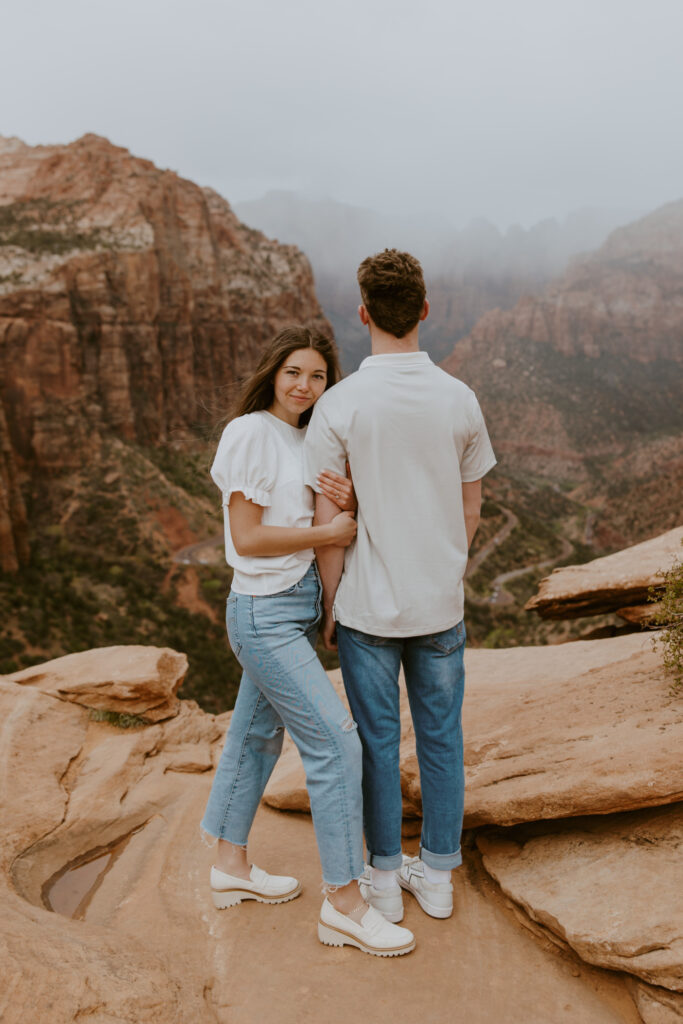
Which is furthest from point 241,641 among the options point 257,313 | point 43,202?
point 257,313

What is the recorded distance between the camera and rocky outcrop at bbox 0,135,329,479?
40156 millimetres

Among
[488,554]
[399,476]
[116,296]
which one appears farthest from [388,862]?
[116,296]

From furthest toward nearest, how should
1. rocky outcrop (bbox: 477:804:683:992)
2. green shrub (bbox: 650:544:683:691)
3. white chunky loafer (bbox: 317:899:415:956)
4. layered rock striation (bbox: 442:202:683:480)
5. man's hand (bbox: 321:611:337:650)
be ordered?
layered rock striation (bbox: 442:202:683:480) → green shrub (bbox: 650:544:683:691) → man's hand (bbox: 321:611:337:650) → white chunky loafer (bbox: 317:899:415:956) → rocky outcrop (bbox: 477:804:683:992)

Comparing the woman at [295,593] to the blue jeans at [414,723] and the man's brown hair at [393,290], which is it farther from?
the man's brown hair at [393,290]

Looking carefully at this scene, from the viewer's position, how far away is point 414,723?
324 centimetres

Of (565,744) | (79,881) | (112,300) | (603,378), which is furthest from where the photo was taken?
(603,378)

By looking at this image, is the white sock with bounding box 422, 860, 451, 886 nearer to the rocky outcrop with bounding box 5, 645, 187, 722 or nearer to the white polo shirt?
the white polo shirt

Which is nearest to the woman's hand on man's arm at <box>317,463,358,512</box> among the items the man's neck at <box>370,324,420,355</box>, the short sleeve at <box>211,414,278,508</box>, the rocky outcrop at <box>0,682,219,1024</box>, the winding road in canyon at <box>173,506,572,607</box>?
the short sleeve at <box>211,414,278,508</box>

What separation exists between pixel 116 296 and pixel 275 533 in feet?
→ 157

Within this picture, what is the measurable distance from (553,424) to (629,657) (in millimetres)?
87476

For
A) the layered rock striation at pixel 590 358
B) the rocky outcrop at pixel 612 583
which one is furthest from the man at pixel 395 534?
the layered rock striation at pixel 590 358

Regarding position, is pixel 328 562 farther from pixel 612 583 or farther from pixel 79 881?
pixel 612 583

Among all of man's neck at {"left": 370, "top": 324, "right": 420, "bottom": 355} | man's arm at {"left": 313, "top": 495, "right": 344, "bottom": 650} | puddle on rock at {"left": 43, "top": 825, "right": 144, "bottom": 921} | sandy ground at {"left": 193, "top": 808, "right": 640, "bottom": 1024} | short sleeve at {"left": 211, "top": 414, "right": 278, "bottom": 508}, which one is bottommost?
puddle on rock at {"left": 43, "top": 825, "right": 144, "bottom": 921}

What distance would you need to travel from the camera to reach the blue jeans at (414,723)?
10.3ft
